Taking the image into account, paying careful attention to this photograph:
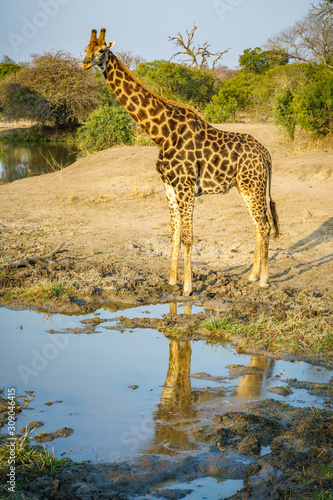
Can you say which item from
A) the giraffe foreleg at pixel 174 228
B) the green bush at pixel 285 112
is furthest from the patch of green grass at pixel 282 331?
the green bush at pixel 285 112

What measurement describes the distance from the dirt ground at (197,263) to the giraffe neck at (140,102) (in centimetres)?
218

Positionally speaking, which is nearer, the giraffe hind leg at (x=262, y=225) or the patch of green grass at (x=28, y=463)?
the patch of green grass at (x=28, y=463)

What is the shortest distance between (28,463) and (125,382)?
1.55 metres

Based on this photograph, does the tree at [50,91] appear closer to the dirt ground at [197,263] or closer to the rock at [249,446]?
the dirt ground at [197,263]

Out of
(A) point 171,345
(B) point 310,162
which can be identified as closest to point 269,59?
(B) point 310,162

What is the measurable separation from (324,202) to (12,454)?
9.40 metres

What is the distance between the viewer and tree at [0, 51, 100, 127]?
105 ft

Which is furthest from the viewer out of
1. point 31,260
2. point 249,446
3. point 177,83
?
point 177,83

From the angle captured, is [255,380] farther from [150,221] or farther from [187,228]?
[150,221]

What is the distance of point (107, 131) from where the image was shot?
19.9 m

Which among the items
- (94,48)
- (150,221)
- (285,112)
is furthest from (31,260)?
(285,112)

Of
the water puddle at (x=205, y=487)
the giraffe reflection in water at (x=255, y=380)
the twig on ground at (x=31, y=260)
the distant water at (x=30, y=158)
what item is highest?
the distant water at (x=30, y=158)

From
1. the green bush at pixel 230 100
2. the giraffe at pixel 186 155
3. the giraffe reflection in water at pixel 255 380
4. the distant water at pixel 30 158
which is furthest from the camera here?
the green bush at pixel 230 100

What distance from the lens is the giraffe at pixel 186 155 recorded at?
673cm
